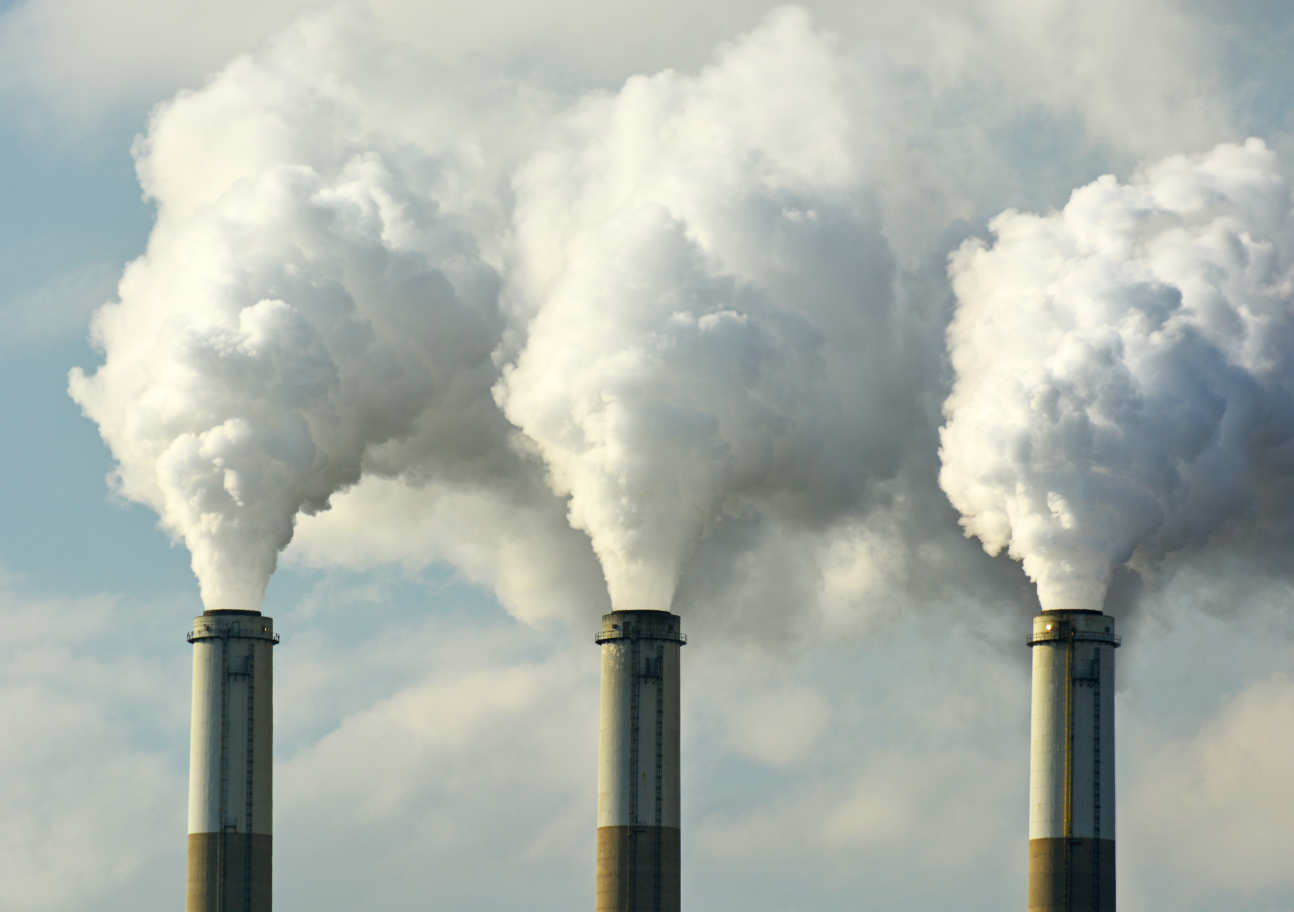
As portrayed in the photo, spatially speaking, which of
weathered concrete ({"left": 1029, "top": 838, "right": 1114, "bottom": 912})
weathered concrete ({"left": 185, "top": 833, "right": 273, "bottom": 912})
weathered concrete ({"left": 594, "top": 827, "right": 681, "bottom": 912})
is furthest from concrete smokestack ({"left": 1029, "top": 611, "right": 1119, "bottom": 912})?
weathered concrete ({"left": 185, "top": 833, "right": 273, "bottom": 912})

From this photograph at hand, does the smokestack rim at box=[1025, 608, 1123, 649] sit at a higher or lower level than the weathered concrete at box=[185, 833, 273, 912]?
higher

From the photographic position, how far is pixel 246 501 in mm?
111750

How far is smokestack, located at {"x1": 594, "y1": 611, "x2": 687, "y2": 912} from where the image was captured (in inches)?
4267

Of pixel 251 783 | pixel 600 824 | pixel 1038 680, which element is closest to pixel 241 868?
pixel 251 783

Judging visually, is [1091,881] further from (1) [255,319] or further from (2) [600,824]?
(1) [255,319]

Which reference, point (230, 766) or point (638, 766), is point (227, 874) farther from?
point (638, 766)

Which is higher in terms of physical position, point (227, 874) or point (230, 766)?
point (230, 766)

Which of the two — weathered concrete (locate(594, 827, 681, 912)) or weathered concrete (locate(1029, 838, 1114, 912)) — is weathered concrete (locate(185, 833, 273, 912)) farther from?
weathered concrete (locate(1029, 838, 1114, 912))

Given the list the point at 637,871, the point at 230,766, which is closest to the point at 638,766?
the point at 637,871

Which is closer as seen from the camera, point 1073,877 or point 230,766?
point 1073,877

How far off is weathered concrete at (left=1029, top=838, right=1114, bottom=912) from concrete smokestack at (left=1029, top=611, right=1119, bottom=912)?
3cm

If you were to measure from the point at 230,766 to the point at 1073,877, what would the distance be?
26641mm

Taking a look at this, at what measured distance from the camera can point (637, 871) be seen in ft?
355

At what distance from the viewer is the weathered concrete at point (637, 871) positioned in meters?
108
